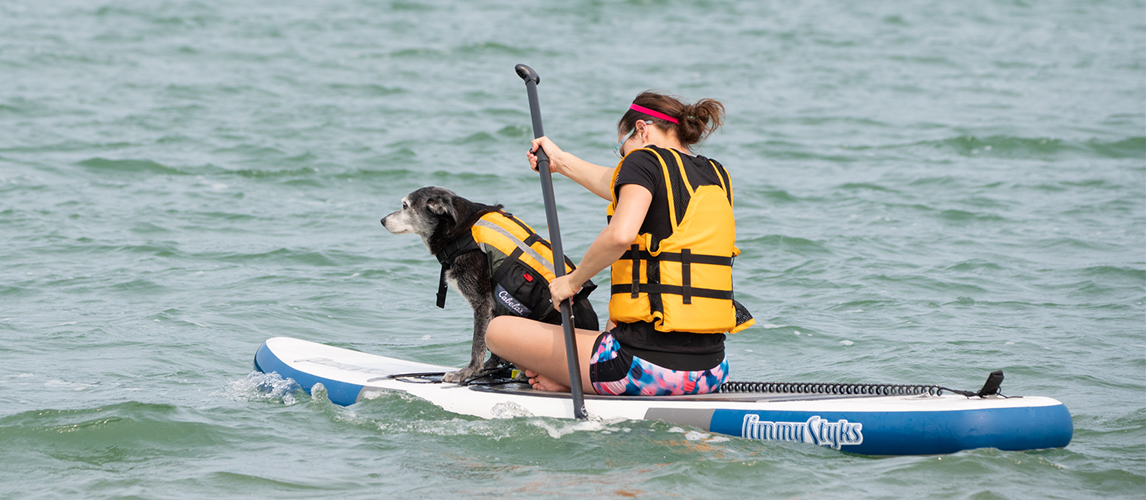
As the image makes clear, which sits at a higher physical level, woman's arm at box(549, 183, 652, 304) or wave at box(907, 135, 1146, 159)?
wave at box(907, 135, 1146, 159)

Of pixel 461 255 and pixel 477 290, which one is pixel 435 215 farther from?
pixel 477 290

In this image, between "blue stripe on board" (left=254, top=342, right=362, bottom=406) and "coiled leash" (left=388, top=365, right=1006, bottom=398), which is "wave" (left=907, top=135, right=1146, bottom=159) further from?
"blue stripe on board" (left=254, top=342, right=362, bottom=406)

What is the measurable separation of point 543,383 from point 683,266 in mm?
1208

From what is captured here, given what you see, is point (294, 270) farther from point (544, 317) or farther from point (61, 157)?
point (61, 157)

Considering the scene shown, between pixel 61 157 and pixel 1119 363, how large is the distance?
1242 centimetres

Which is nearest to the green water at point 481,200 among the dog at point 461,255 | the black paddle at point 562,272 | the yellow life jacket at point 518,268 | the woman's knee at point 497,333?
the black paddle at point 562,272

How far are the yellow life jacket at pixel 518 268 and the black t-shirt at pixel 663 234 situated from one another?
0.59 metres

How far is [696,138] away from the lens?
15.9 ft

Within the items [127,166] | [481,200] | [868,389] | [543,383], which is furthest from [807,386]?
[127,166]

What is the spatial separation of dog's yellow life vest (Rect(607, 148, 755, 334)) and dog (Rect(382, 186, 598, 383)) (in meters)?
0.72

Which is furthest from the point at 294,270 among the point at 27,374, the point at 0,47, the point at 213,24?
the point at 213,24

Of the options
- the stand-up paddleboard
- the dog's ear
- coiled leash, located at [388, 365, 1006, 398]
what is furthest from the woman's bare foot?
the dog's ear

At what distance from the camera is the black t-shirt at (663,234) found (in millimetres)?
4539

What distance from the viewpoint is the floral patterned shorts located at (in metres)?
4.98
